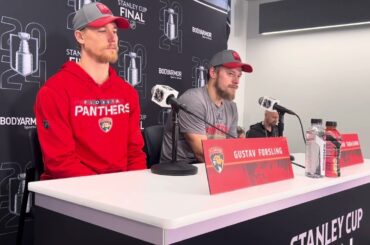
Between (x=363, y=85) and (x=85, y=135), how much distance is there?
2905 mm

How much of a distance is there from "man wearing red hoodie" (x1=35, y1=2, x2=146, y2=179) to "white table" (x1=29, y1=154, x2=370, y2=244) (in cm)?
48

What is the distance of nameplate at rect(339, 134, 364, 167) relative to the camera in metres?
1.61

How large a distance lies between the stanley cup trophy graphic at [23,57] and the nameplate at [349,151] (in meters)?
1.61

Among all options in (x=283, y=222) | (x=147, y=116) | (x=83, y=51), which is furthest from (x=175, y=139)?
(x=147, y=116)

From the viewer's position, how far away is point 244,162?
1.08 meters

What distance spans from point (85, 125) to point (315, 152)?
978mm

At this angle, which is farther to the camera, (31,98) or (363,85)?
(363,85)

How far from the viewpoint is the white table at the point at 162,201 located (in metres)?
0.80

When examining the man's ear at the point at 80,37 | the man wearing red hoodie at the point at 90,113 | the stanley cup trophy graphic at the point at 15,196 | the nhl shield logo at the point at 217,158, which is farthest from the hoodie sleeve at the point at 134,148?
the nhl shield logo at the point at 217,158

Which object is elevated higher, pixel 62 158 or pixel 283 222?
pixel 62 158

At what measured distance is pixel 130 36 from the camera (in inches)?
107

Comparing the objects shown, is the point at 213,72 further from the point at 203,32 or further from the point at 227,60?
the point at 203,32

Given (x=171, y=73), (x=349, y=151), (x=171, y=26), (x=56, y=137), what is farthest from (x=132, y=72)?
(x=349, y=151)

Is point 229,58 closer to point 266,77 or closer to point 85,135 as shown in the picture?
point 85,135
